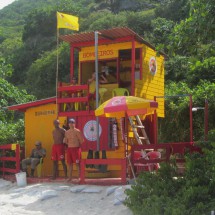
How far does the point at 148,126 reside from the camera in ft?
47.9

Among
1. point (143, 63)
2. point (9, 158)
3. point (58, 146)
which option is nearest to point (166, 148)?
point (58, 146)

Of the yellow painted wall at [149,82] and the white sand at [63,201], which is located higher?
the yellow painted wall at [149,82]

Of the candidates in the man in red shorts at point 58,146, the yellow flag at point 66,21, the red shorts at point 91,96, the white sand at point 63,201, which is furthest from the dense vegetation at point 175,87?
the man in red shorts at point 58,146

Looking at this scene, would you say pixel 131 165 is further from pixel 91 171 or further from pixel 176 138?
pixel 176 138

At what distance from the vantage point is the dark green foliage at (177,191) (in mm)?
7293

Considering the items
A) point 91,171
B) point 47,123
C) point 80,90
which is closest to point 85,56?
point 80,90

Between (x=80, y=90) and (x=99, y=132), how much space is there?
4.34 feet

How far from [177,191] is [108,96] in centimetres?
598

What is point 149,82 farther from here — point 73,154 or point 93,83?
point 73,154

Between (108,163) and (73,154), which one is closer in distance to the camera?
(108,163)

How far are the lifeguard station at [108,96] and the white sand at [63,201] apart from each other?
827mm

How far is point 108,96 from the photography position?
537 inches

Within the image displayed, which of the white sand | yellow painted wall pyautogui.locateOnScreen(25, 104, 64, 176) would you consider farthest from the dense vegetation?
yellow painted wall pyautogui.locateOnScreen(25, 104, 64, 176)

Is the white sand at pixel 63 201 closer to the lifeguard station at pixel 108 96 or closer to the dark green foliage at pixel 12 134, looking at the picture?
the lifeguard station at pixel 108 96
